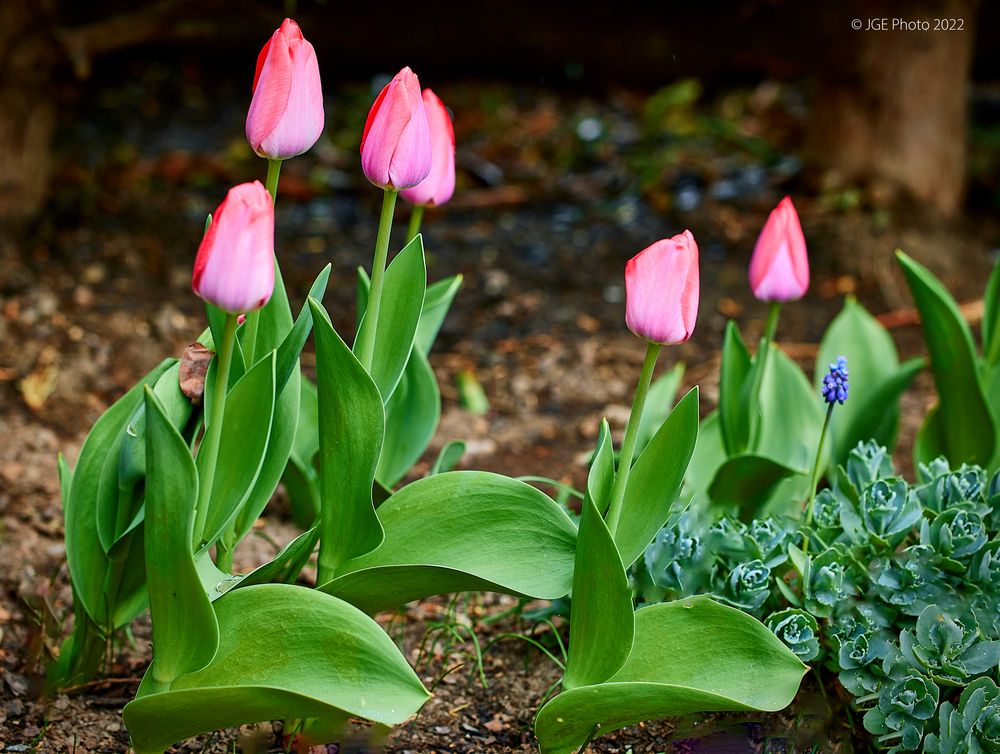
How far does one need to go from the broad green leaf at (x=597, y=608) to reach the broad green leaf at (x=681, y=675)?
0.04 meters

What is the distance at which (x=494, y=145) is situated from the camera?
4.70 metres

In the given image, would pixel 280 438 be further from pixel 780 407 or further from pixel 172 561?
pixel 780 407

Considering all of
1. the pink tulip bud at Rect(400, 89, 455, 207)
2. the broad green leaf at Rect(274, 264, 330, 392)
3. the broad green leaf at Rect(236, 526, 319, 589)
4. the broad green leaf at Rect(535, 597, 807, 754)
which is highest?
the pink tulip bud at Rect(400, 89, 455, 207)

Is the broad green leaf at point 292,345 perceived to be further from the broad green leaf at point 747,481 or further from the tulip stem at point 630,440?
the broad green leaf at point 747,481

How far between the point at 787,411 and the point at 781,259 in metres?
0.49

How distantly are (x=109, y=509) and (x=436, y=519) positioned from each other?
1.41ft

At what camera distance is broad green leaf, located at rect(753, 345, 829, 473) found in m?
2.14

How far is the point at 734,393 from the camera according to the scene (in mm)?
1993

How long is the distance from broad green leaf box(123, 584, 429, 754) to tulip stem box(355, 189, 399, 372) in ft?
1.08

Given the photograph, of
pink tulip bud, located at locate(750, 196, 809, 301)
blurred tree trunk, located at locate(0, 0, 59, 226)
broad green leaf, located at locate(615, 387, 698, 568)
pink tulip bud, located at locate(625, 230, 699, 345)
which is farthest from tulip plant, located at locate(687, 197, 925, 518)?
blurred tree trunk, located at locate(0, 0, 59, 226)

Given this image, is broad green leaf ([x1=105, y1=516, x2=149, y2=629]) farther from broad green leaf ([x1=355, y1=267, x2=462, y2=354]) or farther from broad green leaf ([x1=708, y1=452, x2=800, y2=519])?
broad green leaf ([x1=708, y1=452, x2=800, y2=519])

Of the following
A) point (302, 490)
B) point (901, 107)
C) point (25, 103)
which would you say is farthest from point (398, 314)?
point (901, 107)

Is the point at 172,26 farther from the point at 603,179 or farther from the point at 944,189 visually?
the point at 944,189

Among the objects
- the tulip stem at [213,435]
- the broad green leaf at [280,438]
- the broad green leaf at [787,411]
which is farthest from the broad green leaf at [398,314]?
the broad green leaf at [787,411]
